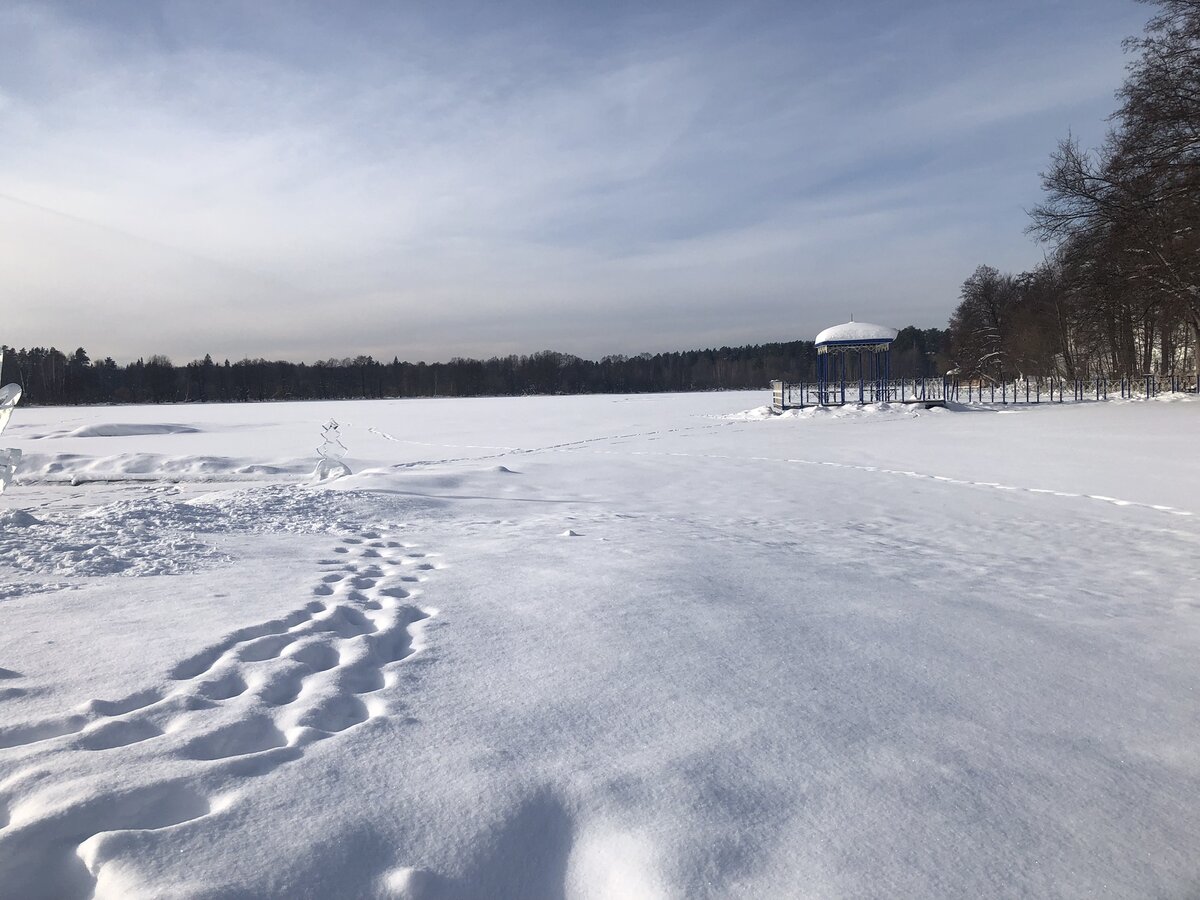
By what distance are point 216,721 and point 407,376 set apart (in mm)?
108343

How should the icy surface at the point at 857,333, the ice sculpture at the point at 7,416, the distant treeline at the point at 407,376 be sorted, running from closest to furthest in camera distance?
1. the ice sculpture at the point at 7,416
2. the icy surface at the point at 857,333
3. the distant treeline at the point at 407,376

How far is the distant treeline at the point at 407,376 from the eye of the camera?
88.2 metres

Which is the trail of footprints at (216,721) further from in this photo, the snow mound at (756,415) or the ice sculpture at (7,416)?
the snow mound at (756,415)

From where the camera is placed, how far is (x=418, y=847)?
1854 mm

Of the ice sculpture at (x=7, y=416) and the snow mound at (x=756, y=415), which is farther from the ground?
the ice sculpture at (x=7, y=416)

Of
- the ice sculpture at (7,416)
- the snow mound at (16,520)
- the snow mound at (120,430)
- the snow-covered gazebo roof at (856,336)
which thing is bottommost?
the snow mound at (16,520)

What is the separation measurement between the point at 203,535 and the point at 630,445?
35.8ft

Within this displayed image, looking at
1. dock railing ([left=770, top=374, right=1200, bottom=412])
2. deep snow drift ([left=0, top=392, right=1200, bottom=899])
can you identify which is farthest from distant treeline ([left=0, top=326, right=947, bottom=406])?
deep snow drift ([left=0, top=392, right=1200, bottom=899])

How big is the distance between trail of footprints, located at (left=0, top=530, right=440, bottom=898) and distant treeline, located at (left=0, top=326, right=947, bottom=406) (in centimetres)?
8507

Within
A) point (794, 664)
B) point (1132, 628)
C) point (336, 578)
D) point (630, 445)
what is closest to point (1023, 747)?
point (794, 664)

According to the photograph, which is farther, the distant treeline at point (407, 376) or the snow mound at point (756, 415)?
the distant treeline at point (407, 376)

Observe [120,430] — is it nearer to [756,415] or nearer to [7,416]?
[756,415]

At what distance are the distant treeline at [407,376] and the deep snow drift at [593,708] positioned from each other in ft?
272

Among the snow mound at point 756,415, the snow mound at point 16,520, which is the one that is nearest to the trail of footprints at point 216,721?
the snow mound at point 16,520
